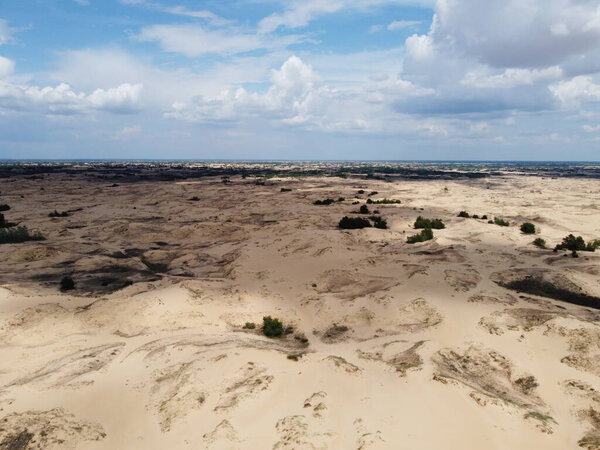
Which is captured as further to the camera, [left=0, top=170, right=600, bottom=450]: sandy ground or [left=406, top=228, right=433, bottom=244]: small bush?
[left=406, top=228, right=433, bottom=244]: small bush

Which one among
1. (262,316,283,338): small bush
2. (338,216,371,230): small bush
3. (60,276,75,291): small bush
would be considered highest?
(338,216,371,230): small bush

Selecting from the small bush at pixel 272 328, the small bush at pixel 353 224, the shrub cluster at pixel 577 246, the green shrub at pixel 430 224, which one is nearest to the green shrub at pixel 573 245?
the shrub cluster at pixel 577 246

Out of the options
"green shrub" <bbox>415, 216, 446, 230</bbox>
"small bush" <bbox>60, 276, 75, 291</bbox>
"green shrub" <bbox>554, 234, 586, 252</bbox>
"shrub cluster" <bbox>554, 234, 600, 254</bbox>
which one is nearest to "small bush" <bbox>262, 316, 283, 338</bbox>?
"small bush" <bbox>60, 276, 75, 291</bbox>

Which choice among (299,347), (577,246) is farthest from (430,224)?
(299,347)

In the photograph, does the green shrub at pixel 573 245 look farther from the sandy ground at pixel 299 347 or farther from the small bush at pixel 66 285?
the small bush at pixel 66 285

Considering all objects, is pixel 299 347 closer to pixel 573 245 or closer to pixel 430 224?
pixel 573 245

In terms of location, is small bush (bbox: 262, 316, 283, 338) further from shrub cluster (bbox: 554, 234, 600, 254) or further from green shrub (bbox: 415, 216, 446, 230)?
green shrub (bbox: 415, 216, 446, 230)
